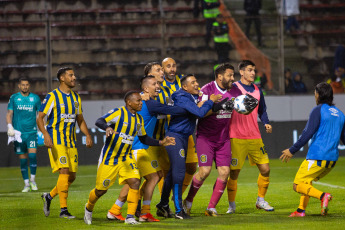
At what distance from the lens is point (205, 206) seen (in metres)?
9.80

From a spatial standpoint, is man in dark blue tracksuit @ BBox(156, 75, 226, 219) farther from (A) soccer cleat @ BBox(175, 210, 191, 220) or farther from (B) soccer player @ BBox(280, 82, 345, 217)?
(B) soccer player @ BBox(280, 82, 345, 217)

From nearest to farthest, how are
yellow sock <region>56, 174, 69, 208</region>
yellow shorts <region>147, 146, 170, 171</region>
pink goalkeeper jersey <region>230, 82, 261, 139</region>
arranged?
yellow shorts <region>147, 146, 170, 171</region> < yellow sock <region>56, 174, 69, 208</region> < pink goalkeeper jersey <region>230, 82, 261, 139</region>

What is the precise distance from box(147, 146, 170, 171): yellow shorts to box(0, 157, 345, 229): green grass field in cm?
74

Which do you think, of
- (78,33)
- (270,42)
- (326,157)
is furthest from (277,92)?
(326,157)

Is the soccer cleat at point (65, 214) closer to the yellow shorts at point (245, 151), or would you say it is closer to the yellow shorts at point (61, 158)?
the yellow shorts at point (61, 158)

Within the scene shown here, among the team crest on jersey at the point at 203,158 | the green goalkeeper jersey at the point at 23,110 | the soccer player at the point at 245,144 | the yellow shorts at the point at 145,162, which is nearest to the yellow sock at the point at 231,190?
the soccer player at the point at 245,144

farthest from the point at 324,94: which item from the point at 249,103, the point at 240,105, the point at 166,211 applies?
the point at 166,211

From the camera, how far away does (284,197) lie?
10.6m

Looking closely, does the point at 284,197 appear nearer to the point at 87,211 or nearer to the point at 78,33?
the point at 87,211

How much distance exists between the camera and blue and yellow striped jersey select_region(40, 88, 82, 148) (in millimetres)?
8938

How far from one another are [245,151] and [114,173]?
202 cm

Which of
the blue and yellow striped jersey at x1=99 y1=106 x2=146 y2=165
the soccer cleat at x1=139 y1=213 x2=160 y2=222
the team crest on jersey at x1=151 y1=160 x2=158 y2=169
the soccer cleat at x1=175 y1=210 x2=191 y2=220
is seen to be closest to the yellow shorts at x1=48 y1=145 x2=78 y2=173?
the blue and yellow striped jersey at x1=99 y1=106 x2=146 y2=165

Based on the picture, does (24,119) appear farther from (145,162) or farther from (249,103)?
(249,103)

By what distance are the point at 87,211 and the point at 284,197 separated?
144 inches
